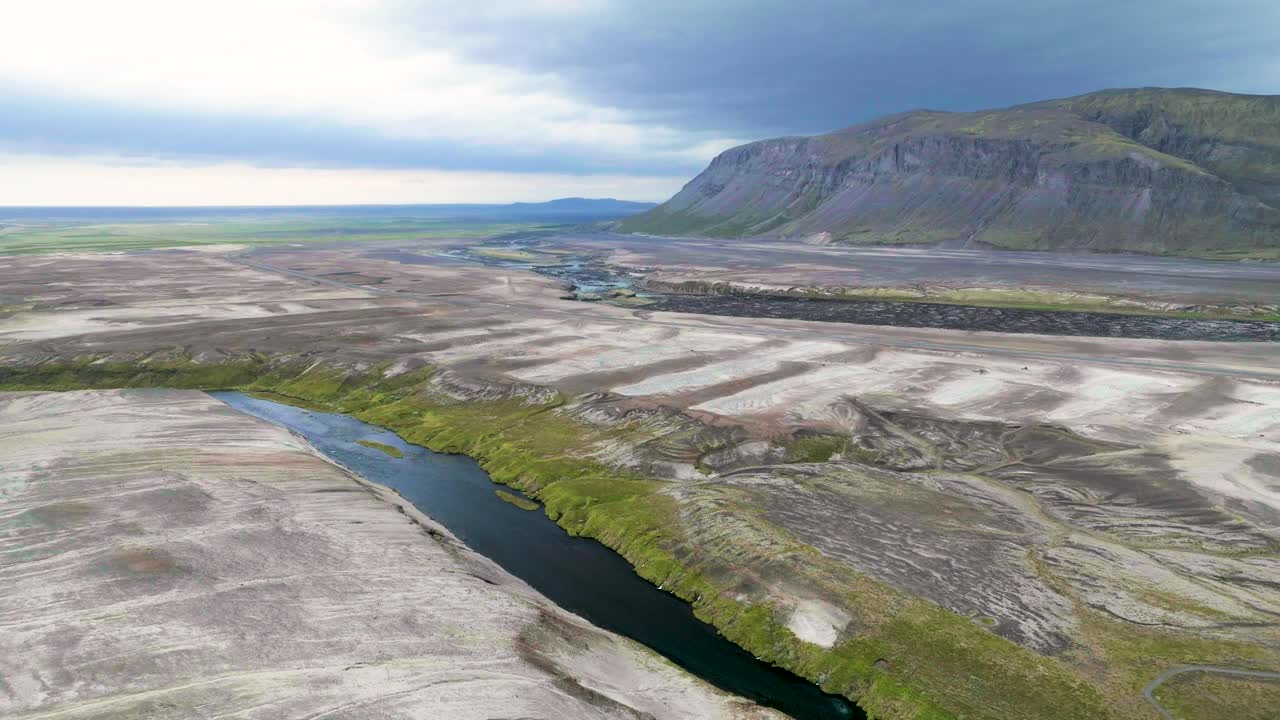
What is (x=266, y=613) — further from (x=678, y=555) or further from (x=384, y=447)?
(x=384, y=447)

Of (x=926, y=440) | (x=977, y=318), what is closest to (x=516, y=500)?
(x=926, y=440)

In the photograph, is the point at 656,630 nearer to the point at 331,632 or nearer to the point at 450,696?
the point at 450,696

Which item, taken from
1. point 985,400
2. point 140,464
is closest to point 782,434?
point 985,400

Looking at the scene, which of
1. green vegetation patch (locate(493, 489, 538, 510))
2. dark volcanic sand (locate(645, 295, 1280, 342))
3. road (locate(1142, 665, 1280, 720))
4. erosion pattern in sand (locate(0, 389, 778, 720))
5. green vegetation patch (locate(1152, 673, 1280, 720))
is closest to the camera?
erosion pattern in sand (locate(0, 389, 778, 720))

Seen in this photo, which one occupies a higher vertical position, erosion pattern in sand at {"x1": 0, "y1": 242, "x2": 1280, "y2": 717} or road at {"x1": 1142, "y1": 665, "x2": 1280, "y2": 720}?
erosion pattern in sand at {"x1": 0, "y1": 242, "x2": 1280, "y2": 717}

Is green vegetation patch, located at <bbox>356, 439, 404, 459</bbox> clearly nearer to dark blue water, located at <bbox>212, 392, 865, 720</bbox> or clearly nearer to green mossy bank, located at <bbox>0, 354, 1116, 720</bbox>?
dark blue water, located at <bbox>212, 392, 865, 720</bbox>

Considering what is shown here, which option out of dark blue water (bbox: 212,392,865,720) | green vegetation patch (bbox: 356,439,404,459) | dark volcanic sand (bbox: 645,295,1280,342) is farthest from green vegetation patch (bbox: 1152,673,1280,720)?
dark volcanic sand (bbox: 645,295,1280,342)

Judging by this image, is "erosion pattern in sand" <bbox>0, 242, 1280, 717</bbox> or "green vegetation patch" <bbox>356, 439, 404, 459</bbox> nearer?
"erosion pattern in sand" <bbox>0, 242, 1280, 717</bbox>
